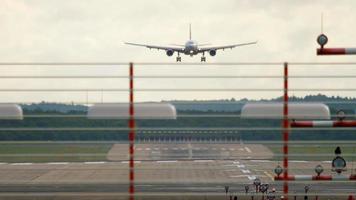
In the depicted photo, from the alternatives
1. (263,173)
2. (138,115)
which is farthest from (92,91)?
(263,173)

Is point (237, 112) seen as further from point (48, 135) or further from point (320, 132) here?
point (48, 135)

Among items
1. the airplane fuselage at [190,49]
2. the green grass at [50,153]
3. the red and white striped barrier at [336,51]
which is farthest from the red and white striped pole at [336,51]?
the airplane fuselage at [190,49]

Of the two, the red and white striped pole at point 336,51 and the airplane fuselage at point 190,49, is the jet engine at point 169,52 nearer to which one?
the airplane fuselage at point 190,49

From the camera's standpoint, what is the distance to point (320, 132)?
5.88 m

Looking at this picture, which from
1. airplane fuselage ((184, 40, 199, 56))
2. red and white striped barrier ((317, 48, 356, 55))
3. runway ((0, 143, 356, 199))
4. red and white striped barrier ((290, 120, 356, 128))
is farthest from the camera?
airplane fuselage ((184, 40, 199, 56))

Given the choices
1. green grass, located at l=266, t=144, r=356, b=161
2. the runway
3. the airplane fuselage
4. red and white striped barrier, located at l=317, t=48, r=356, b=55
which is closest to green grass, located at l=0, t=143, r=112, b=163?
the runway

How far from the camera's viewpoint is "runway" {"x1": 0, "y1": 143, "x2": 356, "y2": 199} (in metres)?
7.06

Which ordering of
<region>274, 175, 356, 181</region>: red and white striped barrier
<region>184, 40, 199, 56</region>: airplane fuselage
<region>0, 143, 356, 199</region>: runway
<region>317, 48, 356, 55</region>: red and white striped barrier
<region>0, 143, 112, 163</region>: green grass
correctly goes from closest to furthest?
<region>0, 143, 112, 163</region>: green grass → <region>317, 48, 356, 55</region>: red and white striped barrier → <region>274, 175, 356, 181</region>: red and white striped barrier → <region>0, 143, 356, 199</region>: runway → <region>184, 40, 199, 56</region>: airplane fuselage

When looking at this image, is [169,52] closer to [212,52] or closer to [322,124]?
[212,52]

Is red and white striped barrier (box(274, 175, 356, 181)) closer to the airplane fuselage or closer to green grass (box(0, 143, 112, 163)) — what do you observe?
green grass (box(0, 143, 112, 163))

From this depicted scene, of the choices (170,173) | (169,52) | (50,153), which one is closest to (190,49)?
(169,52)

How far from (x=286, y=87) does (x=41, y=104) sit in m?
1.72

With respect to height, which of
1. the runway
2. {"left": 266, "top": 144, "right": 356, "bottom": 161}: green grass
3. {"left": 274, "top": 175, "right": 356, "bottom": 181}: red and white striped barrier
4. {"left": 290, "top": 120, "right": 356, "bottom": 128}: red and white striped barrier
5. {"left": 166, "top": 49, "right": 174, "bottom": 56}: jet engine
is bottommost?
the runway

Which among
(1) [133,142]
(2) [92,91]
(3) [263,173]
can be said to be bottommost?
(3) [263,173]
